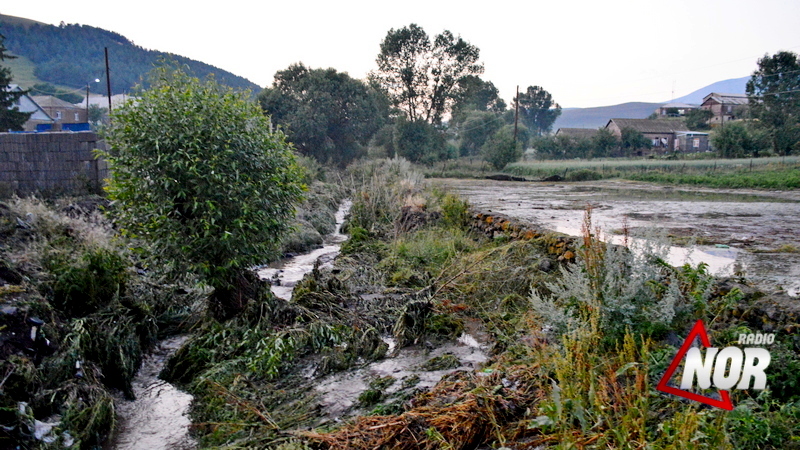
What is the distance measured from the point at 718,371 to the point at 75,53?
15375 centimetres

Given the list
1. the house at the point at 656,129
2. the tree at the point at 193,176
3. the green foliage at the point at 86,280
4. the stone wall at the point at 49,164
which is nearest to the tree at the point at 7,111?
the stone wall at the point at 49,164

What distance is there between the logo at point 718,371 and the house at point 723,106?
70.7 meters

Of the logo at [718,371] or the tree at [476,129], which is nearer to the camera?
the logo at [718,371]

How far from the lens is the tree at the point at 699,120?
6456 cm

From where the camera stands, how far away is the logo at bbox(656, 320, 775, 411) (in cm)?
283

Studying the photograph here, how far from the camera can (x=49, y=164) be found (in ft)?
45.3

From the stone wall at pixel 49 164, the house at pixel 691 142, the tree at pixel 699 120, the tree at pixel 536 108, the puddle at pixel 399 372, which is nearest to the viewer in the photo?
the puddle at pixel 399 372

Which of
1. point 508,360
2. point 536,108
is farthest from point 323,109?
point 536,108

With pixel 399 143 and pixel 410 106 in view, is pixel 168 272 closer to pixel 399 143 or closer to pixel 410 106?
pixel 399 143

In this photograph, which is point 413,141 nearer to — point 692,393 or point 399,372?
point 399,372

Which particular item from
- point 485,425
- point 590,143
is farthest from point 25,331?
point 590,143

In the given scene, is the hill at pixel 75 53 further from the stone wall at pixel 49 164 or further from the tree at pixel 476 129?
the stone wall at pixel 49 164

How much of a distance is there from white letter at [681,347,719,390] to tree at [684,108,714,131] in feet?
237

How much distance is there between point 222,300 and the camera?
252 inches
